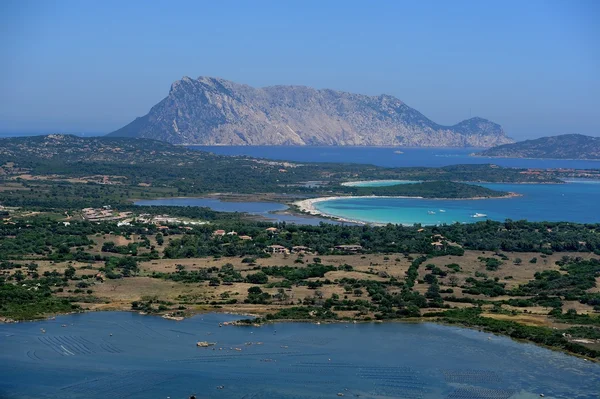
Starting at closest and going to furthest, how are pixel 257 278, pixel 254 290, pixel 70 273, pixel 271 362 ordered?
1. pixel 271 362
2. pixel 254 290
3. pixel 70 273
4. pixel 257 278

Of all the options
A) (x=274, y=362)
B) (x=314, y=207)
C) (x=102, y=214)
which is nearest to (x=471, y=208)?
(x=314, y=207)

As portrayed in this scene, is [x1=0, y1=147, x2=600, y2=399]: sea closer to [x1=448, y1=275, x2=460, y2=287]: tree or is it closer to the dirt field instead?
the dirt field

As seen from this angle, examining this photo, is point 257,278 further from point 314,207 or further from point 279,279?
point 314,207

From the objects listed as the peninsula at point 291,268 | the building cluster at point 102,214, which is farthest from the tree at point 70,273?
the building cluster at point 102,214

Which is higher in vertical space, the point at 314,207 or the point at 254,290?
the point at 314,207

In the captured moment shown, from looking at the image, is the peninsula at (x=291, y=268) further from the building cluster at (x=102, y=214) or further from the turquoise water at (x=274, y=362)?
the turquoise water at (x=274, y=362)

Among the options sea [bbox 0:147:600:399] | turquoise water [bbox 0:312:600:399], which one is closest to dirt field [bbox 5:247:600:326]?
sea [bbox 0:147:600:399]

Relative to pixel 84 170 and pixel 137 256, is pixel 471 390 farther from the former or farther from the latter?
pixel 84 170
